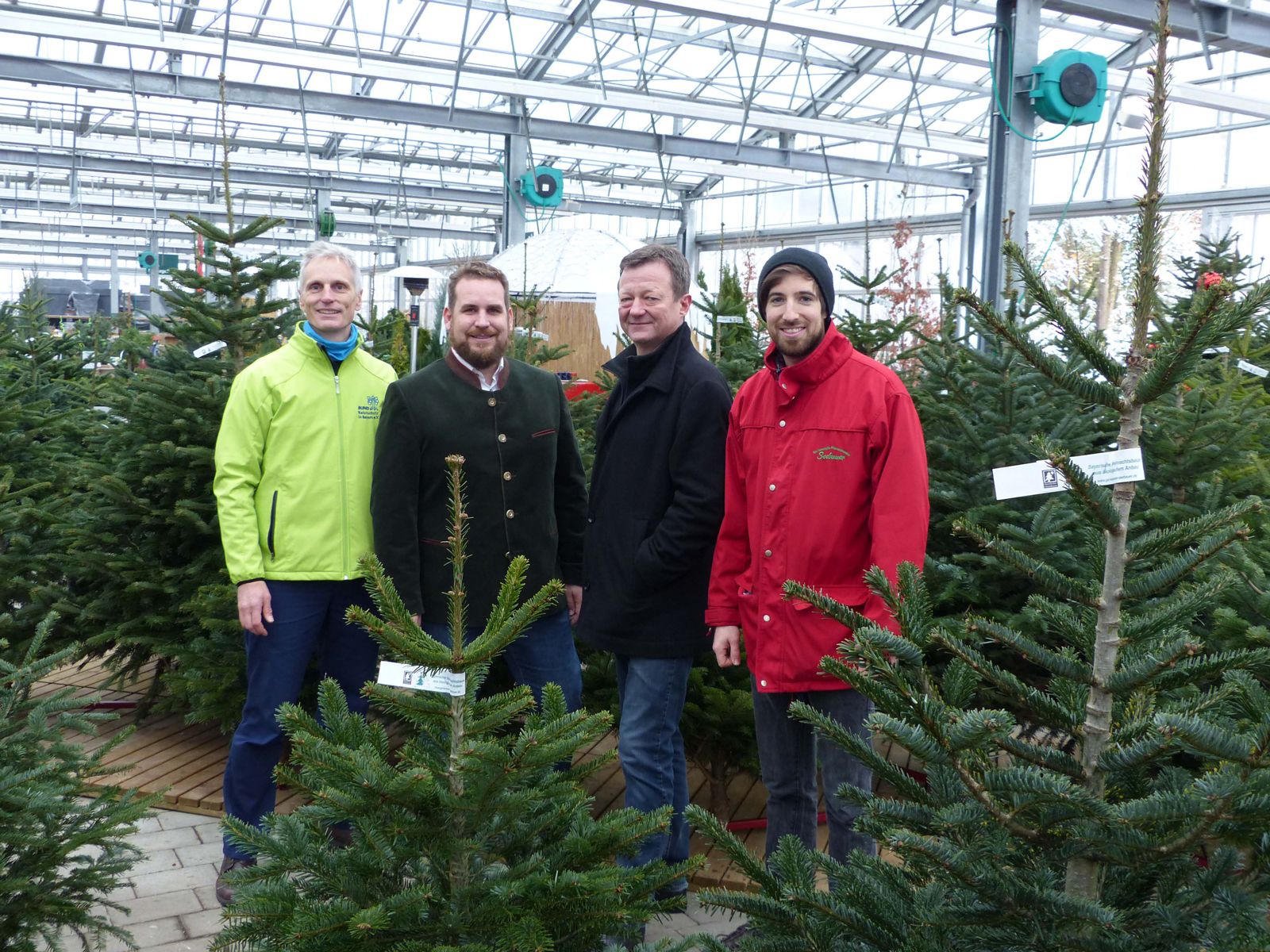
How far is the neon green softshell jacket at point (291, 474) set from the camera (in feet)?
9.86

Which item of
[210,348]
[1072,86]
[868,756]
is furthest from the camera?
[1072,86]

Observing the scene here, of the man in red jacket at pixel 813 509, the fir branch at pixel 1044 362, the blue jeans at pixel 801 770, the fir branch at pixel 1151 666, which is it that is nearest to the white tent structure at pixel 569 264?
the man in red jacket at pixel 813 509

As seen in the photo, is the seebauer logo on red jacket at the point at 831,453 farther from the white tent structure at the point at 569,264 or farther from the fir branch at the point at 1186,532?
the white tent structure at the point at 569,264

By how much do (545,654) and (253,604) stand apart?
80 centimetres

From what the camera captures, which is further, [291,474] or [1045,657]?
[291,474]

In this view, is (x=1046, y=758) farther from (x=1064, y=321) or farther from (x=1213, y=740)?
(x=1064, y=321)

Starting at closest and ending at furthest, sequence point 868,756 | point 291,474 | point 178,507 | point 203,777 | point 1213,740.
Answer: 1. point 1213,740
2. point 868,756
3. point 291,474
4. point 178,507
5. point 203,777

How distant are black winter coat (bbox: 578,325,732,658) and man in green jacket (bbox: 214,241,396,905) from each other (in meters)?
0.73

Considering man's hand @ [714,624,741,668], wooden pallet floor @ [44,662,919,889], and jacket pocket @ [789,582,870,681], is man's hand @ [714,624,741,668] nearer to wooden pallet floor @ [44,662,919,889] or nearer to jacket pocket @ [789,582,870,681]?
jacket pocket @ [789,582,870,681]

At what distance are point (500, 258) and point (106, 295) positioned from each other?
21.8 metres

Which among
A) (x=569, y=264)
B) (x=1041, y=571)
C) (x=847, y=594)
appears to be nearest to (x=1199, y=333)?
(x=1041, y=571)

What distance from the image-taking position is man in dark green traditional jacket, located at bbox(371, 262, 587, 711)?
9.57 ft

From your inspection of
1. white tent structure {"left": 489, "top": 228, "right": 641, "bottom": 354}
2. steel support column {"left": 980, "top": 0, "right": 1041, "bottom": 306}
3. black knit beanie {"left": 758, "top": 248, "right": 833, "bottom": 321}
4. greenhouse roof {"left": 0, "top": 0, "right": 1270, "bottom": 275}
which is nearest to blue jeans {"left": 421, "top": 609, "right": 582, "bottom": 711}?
black knit beanie {"left": 758, "top": 248, "right": 833, "bottom": 321}

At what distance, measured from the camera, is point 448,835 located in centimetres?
170
